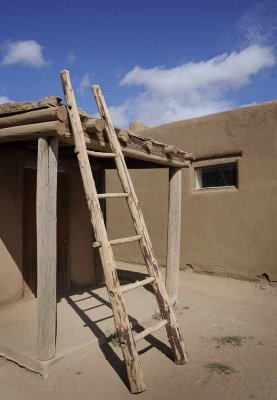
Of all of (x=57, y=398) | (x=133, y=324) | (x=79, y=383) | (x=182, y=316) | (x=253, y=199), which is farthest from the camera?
(x=253, y=199)

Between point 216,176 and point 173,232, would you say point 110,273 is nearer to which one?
point 173,232

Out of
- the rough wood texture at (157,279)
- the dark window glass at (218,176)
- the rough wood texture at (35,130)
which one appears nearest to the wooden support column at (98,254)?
the dark window glass at (218,176)

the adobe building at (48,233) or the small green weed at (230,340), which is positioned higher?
the adobe building at (48,233)

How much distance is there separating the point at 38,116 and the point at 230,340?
3.32m

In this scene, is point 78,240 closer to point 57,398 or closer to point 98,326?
point 98,326

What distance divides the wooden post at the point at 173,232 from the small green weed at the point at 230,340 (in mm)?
1372

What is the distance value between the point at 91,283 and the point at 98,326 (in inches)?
88.4

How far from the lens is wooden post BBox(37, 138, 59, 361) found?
3396mm

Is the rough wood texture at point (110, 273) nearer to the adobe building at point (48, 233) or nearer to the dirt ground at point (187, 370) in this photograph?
the adobe building at point (48, 233)

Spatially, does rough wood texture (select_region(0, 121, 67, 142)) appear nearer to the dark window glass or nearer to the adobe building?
the adobe building

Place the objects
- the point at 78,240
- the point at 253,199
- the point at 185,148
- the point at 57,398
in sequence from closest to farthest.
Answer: the point at 57,398 → the point at 78,240 → the point at 253,199 → the point at 185,148

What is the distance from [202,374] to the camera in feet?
11.4

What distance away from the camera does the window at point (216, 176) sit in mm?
7496

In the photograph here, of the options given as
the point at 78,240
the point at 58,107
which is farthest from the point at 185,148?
the point at 58,107
